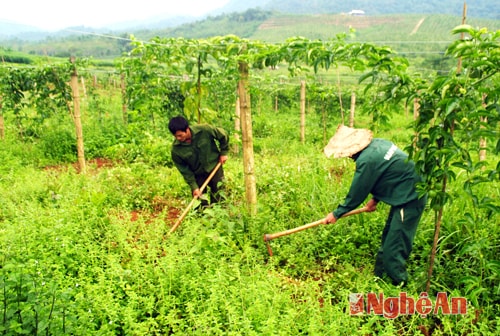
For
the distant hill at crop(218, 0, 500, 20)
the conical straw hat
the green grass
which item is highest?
the distant hill at crop(218, 0, 500, 20)

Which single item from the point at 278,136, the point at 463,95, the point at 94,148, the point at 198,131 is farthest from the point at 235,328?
the point at 278,136

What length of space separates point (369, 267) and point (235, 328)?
71.6 inches

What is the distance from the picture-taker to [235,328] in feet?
8.33

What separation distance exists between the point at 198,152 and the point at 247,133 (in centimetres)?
81

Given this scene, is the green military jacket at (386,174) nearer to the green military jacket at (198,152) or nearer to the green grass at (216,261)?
the green grass at (216,261)

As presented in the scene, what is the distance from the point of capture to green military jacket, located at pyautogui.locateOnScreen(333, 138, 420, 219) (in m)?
3.31

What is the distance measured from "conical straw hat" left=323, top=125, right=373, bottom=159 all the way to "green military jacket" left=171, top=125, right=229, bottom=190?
5.92 feet

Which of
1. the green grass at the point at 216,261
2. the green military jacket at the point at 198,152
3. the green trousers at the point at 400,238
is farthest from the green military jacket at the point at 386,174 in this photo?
the green military jacket at the point at 198,152

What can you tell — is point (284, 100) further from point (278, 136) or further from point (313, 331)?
point (313, 331)

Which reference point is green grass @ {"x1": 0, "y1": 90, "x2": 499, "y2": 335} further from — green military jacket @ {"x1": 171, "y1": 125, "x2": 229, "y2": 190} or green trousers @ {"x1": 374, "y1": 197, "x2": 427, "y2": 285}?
green military jacket @ {"x1": 171, "y1": 125, "x2": 229, "y2": 190}

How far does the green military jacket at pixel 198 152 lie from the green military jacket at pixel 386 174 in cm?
210

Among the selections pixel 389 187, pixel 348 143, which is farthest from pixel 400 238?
pixel 348 143

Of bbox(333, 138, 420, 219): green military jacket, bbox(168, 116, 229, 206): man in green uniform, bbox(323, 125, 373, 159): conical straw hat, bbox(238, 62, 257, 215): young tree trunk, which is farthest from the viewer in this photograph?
bbox(168, 116, 229, 206): man in green uniform

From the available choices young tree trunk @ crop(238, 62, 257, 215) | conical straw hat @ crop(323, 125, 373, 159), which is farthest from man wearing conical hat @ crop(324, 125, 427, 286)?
young tree trunk @ crop(238, 62, 257, 215)
